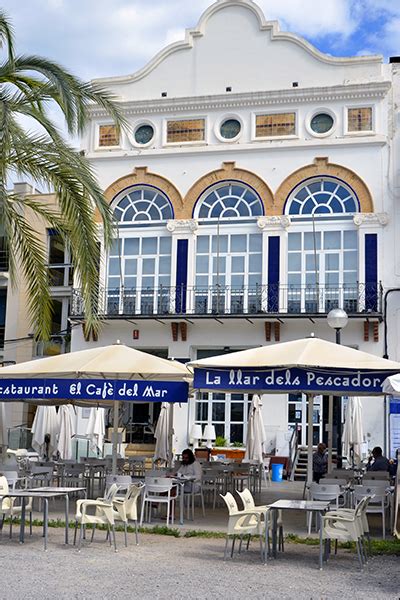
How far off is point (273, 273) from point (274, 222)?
70.2 inches

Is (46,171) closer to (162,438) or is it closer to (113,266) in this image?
(162,438)

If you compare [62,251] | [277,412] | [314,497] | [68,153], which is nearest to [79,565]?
[314,497]

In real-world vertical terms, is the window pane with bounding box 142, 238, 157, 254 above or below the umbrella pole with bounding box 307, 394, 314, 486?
above

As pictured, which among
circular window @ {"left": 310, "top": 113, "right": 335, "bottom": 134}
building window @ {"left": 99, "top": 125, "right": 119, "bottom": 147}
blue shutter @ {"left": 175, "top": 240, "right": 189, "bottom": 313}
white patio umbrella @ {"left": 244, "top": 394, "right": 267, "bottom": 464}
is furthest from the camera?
building window @ {"left": 99, "top": 125, "right": 119, "bottom": 147}

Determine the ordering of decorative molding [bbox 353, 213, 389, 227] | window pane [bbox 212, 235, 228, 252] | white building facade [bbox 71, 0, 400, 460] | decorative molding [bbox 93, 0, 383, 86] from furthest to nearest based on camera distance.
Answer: window pane [bbox 212, 235, 228, 252], decorative molding [bbox 93, 0, 383, 86], white building facade [bbox 71, 0, 400, 460], decorative molding [bbox 353, 213, 389, 227]

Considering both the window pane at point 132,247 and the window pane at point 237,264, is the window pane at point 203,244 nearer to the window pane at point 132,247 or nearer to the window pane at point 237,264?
the window pane at point 237,264

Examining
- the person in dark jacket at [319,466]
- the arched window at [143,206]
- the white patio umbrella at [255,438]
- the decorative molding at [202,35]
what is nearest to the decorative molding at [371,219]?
the decorative molding at [202,35]

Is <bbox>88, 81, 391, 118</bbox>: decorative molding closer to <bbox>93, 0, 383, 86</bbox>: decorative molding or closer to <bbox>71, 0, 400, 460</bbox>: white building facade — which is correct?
<bbox>71, 0, 400, 460</bbox>: white building facade

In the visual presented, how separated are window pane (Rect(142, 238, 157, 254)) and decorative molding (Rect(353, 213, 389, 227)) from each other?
23.4ft

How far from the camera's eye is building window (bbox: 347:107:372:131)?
Answer: 28438mm

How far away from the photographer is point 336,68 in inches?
1142

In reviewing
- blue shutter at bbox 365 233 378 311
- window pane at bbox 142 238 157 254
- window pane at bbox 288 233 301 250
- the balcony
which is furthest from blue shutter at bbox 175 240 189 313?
blue shutter at bbox 365 233 378 311

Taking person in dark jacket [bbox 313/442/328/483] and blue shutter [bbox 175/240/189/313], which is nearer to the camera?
person in dark jacket [bbox 313/442/328/483]

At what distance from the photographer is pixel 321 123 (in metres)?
29.0
